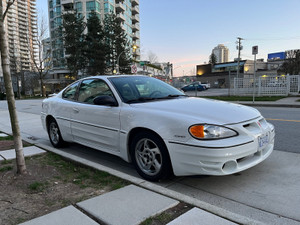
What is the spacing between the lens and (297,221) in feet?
7.94

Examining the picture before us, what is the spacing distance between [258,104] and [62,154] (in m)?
12.6

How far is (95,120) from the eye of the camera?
4.09 m

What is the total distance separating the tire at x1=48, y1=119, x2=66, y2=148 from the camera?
5.30 meters

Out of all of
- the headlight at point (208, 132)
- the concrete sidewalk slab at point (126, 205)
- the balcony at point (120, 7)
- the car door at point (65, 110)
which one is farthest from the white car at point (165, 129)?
the balcony at point (120, 7)

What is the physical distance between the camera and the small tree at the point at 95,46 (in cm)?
4091

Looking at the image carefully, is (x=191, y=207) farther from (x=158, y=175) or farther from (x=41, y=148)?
(x=41, y=148)

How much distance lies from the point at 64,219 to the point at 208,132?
71.0 inches

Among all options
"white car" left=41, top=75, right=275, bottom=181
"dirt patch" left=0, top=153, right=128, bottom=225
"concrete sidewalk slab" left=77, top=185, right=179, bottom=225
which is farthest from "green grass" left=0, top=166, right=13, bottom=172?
"concrete sidewalk slab" left=77, top=185, right=179, bottom=225

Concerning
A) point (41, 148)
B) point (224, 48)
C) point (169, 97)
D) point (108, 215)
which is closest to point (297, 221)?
point (108, 215)

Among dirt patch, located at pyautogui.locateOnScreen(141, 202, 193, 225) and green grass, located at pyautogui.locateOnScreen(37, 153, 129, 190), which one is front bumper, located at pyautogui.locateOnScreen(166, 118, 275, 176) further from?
green grass, located at pyautogui.locateOnScreen(37, 153, 129, 190)

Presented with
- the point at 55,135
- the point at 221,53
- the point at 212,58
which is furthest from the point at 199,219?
the point at 221,53

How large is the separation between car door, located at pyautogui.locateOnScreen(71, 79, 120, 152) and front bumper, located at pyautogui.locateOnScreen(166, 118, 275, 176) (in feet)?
3.63

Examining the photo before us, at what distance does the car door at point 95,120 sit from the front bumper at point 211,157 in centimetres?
111

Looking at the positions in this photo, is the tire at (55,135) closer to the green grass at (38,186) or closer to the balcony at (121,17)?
the green grass at (38,186)
